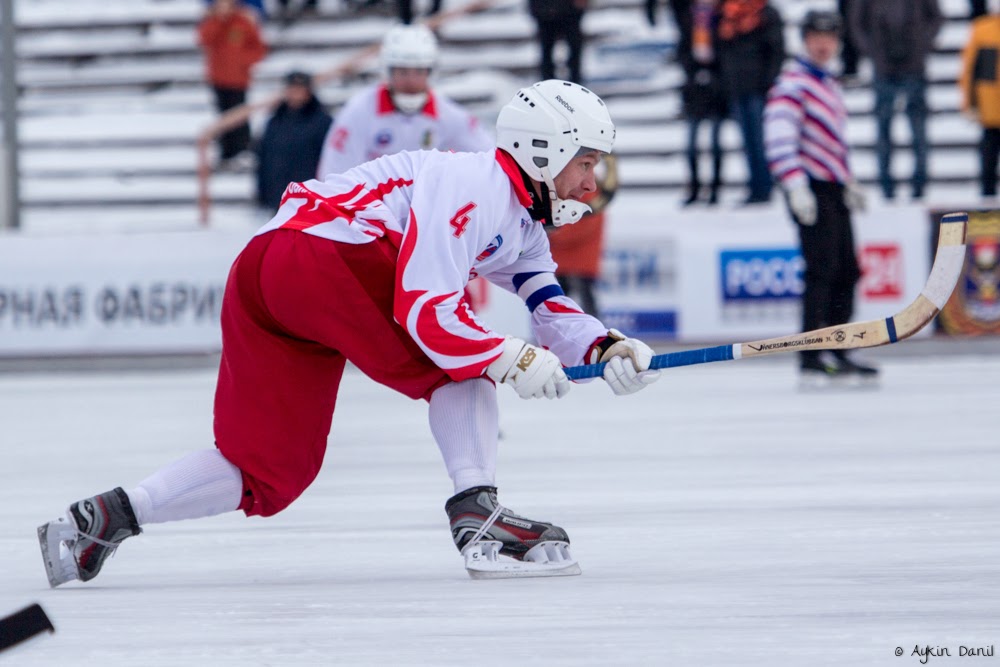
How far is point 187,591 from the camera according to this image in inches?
152

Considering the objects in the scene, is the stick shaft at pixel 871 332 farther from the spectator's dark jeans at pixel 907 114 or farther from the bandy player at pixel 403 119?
the spectator's dark jeans at pixel 907 114

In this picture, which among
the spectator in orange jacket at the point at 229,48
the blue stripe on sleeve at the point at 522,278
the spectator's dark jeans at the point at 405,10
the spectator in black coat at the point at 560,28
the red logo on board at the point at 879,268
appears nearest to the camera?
the blue stripe on sleeve at the point at 522,278

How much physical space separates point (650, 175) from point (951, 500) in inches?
394

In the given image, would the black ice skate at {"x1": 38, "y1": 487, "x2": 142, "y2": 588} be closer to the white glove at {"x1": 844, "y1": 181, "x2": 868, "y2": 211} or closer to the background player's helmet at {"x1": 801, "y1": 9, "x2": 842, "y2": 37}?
the background player's helmet at {"x1": 801, "y1": 9, "x2": 842, "y2": 37}

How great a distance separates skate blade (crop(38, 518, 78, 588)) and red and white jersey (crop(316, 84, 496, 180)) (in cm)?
333

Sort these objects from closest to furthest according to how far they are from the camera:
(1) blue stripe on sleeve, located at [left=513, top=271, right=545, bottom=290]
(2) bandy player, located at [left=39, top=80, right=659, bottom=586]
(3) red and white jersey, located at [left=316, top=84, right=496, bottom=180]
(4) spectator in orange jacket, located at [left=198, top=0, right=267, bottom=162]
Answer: (2) bandy player, located at [left=39, top=80, right=659, bottom=586], (1) blue stripe on sleeve, located at [left=513, top=271, right=545, bottom=290], (3) red and white jersey, located at [left=316, top=84, right=496, bottom=180], (4) spectator in orange jacket, located at [left=198, top=0, right=267, bottom=162]

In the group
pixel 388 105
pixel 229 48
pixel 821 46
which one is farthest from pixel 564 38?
pixel 388 105

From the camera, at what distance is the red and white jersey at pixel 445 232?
376cm

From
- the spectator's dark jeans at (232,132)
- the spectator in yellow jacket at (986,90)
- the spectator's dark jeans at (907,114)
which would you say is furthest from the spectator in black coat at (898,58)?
the spectator's dark jeans at (232,132)

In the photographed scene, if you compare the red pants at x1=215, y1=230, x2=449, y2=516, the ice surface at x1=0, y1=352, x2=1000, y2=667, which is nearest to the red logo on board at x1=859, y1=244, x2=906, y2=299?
the ice surface at x1=0, y1=352, x2=1000, y2=667

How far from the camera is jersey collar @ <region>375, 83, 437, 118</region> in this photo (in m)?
7.14

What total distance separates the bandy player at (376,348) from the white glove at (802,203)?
483 centimetres

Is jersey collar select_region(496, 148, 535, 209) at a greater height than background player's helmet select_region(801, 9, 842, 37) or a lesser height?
lesser

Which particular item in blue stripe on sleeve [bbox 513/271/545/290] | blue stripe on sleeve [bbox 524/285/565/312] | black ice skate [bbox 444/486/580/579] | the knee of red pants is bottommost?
black ice skate [bbox 444/486/580/579]
